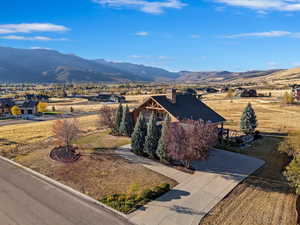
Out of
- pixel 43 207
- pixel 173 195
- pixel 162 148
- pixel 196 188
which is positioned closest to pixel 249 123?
pixel 162 148

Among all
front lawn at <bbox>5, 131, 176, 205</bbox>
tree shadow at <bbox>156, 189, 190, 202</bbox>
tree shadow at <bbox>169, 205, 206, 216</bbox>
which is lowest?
tree shadow at <bbox>169, 205, 206, 216</bbox>

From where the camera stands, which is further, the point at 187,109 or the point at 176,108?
the point at 187,109

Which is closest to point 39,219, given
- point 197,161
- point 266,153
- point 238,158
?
point 197,161

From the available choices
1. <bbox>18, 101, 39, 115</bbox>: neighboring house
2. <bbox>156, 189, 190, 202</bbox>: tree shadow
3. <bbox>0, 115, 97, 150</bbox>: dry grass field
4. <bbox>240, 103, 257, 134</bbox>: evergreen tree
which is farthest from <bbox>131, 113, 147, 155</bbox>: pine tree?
<bbox>18, 101, 39, 115</bbox>: neighboring house

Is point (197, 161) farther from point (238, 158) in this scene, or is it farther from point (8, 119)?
point (8, 119)

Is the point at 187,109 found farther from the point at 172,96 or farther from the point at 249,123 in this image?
the point at 249,123

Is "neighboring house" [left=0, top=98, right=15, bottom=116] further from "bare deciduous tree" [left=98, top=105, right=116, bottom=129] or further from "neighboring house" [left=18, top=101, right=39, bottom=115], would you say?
"bare deciduous tree" [left=98, top=105, right=116, bottom=129]
